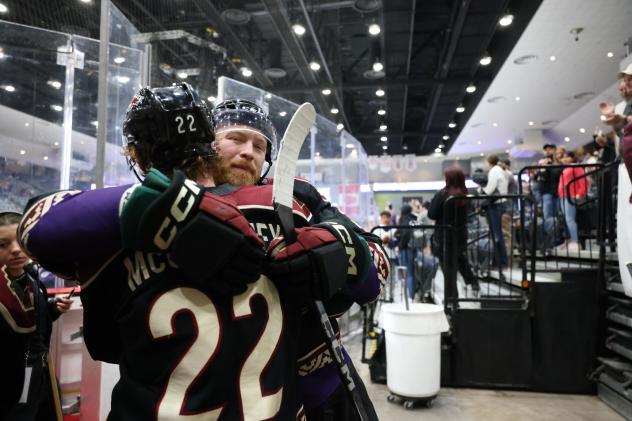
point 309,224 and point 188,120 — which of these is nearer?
point 188,120

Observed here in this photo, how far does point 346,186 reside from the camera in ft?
25.1

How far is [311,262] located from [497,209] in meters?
5.11

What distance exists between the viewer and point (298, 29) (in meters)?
6.93

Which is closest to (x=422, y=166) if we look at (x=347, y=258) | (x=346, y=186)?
(x=346, y=186)

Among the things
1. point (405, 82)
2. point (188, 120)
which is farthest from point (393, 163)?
point (188, 120)

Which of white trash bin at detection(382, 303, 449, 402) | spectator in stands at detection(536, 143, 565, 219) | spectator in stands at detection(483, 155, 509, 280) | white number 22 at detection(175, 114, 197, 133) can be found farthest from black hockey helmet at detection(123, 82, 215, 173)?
spectator in stands at detection(536, 143, 565, 219)

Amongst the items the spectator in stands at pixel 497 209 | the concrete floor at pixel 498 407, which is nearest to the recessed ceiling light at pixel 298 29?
the spectator in stands at pixel 497 209

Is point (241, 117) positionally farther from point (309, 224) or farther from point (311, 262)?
point (311, 262)

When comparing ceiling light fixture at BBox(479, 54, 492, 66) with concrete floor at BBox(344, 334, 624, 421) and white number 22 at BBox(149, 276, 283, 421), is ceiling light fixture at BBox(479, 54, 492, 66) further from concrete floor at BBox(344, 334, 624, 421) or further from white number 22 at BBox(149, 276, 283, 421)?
white number 22 at BBox(149, 276, 283, 421)

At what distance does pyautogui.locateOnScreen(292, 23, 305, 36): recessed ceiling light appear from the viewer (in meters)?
6.79

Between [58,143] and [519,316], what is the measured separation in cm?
425

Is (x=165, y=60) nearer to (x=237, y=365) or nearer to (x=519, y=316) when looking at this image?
(x=237, y=365)

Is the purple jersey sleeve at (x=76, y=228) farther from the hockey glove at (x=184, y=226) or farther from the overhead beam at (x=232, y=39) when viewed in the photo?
the overhead beam at (x=232, y=39)

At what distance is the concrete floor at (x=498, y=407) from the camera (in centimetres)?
332
